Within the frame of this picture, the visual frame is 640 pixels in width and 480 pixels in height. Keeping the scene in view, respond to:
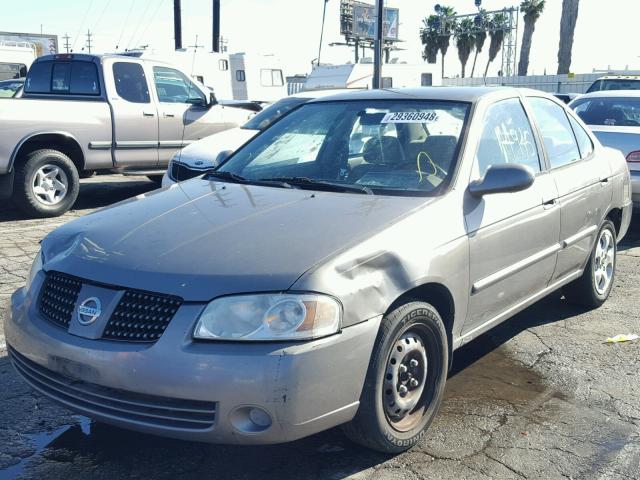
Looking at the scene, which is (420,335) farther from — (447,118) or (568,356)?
(568,356)

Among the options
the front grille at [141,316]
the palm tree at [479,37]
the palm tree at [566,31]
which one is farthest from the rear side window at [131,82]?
the palm tree at [479,37]

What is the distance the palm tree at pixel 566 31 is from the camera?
25.4 metres

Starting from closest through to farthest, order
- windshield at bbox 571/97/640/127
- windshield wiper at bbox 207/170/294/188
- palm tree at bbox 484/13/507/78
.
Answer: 1. windshield wiper at bbox 207/170/294/188
2. windshield at bbox 571/97/640/127
3. palm tree at bbox 484/13/507/78

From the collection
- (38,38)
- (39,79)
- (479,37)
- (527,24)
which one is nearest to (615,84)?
(39,79)

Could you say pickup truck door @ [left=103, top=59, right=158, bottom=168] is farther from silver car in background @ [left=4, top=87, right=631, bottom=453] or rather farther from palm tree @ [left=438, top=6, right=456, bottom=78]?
palm tree @ [left=438, top=6, right=456, bottom=78]

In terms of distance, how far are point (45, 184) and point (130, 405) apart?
6.85 metres

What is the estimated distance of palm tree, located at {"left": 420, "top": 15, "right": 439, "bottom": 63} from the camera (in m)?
63.3

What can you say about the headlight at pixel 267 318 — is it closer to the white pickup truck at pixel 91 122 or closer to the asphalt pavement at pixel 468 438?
the asphalt pavement at pixel 468 438

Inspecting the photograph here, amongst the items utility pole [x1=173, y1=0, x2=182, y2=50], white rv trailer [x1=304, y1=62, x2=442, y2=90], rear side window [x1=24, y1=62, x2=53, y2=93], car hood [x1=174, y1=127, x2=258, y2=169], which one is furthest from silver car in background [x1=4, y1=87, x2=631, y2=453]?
utility pole [x1=173, y1=0, x2=182, y2=50]

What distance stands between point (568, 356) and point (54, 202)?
6.71 metres

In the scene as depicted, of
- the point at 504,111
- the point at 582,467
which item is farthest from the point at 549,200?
the point at 582,467

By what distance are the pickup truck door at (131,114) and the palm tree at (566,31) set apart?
19.5 meters

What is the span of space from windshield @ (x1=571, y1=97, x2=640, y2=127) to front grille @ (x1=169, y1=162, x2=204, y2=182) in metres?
5.03

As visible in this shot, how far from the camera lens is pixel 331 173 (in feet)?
13.7
